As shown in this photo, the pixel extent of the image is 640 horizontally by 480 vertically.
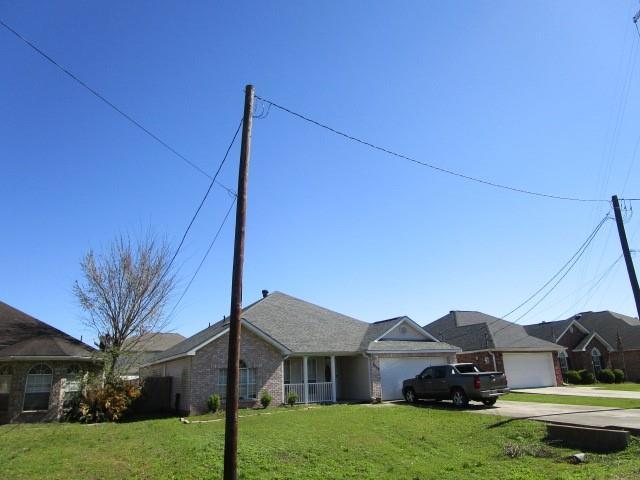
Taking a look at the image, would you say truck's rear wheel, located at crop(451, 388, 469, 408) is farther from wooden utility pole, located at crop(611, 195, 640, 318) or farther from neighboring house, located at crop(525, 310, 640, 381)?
neighboring house, located at crop(525, 310, 640, 381)

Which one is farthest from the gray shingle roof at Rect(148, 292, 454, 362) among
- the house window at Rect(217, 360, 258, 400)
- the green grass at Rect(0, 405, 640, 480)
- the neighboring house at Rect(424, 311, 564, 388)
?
the green grass at Rect(0, 405, 640, 480)

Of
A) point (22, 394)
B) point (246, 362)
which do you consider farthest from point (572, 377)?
point (22, 394)

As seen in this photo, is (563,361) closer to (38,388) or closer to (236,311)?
(38,388)

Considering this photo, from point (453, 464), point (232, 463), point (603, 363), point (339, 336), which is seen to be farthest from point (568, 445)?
point (603, 363)

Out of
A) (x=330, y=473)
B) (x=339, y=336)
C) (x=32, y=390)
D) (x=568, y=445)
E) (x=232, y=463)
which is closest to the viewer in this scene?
(x=232, y=463)

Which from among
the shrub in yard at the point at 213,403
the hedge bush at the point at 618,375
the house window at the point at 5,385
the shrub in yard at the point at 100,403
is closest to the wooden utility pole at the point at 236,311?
the shrub in yard at the point at 213,403

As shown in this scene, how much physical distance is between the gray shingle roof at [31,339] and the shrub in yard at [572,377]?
115 ft

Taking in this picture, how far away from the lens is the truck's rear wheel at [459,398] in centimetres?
2058

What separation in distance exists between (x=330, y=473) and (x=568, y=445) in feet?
20.3

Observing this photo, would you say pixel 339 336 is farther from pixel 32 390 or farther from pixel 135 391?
pixel 32 390

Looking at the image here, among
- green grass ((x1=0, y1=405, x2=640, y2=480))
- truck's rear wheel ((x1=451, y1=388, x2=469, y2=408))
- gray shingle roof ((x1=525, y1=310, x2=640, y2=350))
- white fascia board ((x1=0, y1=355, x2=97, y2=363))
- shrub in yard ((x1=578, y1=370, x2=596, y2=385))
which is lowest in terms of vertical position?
green grass ((x1=0, y1=405, x2=640, y2=480))

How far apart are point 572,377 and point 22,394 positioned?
1492 inches

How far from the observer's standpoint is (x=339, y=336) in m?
29.0

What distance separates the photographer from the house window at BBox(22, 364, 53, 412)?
21609 millimetres
